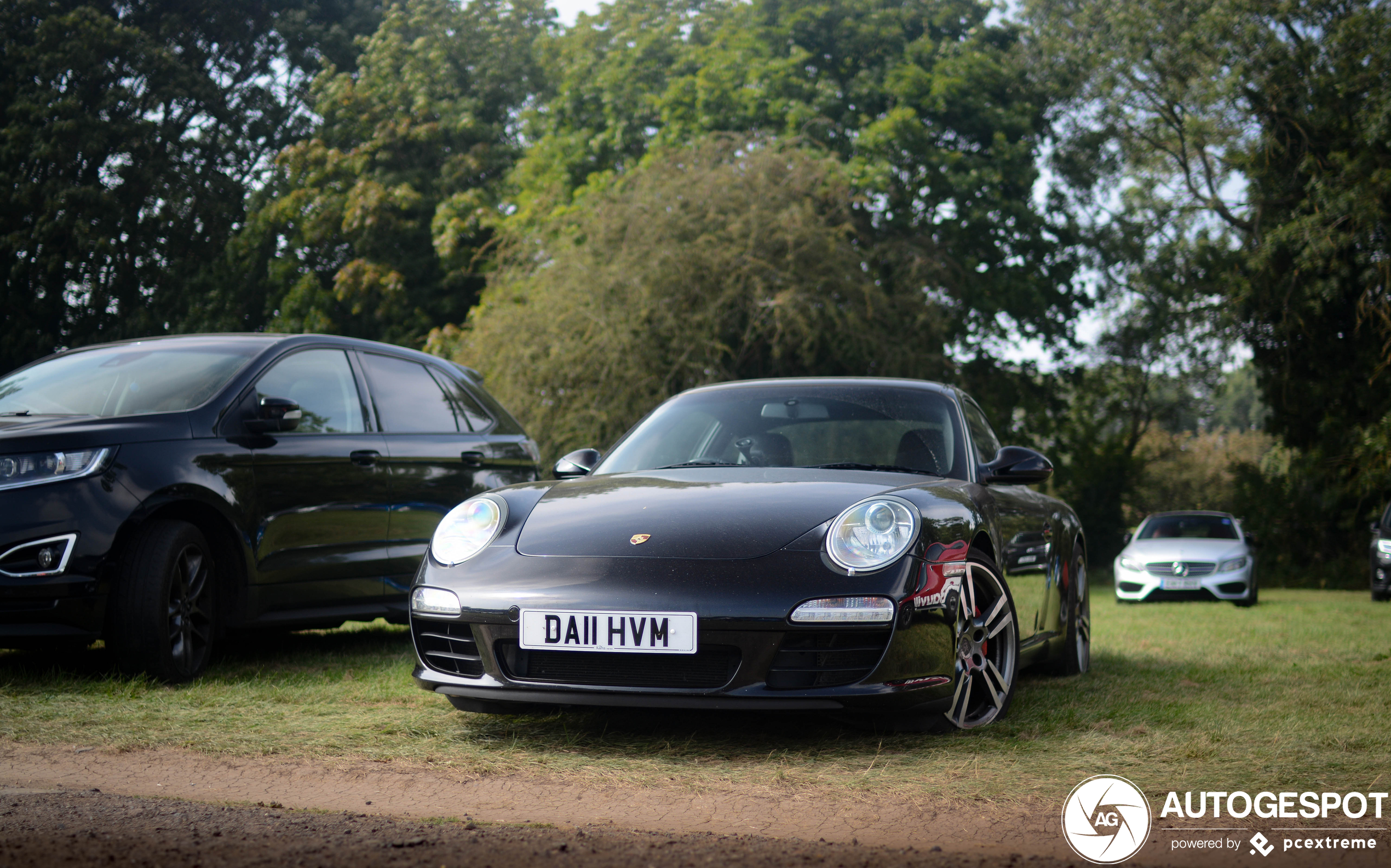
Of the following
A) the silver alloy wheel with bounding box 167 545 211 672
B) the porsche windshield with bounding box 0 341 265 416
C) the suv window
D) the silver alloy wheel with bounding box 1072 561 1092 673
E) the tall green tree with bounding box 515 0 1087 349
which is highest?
the tall green tree with bounding box 515 0 1087 349

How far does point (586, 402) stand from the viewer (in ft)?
66.5

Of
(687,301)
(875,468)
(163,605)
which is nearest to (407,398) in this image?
(163,605)

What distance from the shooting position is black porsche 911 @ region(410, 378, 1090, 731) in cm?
428

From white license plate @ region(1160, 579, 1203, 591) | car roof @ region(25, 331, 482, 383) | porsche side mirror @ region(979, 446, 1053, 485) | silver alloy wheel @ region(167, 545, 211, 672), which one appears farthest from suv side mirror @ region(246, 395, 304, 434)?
white license plate @ region(1160, 579, 1203, 591)

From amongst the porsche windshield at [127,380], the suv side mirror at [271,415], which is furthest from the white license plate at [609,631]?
the porsche windshield at [127,380]

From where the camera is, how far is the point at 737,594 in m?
4.29

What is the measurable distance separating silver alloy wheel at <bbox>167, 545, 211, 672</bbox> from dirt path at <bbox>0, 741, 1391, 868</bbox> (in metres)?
1.63

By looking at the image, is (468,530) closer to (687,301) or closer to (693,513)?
(693,513)

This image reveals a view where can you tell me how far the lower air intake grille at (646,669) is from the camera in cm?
430

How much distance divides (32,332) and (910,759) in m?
29.7

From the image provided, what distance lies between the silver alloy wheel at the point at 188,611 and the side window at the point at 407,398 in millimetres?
1526

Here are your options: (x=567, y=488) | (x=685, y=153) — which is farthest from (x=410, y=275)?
(x=567, y=488)

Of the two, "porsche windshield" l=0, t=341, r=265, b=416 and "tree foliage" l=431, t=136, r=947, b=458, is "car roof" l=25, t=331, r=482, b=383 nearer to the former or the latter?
"porsche windshield" l=0, t=341, r=265, b=416

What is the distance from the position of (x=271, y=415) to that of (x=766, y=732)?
9.97ft
